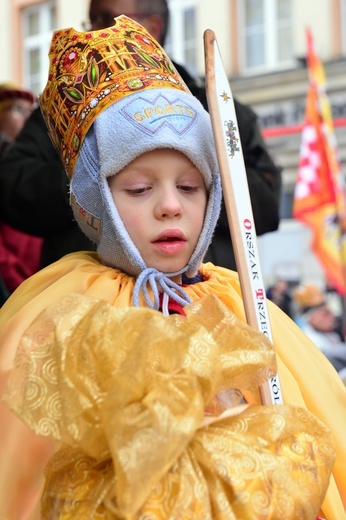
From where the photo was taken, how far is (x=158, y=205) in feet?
6.56

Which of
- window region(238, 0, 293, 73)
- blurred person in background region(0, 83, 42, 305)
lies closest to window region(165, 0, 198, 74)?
window region(238, 0, 293, 73)

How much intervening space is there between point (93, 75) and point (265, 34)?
504 inches

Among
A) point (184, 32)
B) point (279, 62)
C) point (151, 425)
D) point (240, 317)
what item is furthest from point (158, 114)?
point (184, 32)

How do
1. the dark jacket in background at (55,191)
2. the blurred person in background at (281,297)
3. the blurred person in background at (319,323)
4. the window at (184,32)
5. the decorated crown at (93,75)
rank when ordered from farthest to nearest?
the window at (184,32) → the blurred person in background at (281,297) → the blurred person in background at (319,323) → the dark jacket in background at (55,191) → the decorated crown at (93,75)

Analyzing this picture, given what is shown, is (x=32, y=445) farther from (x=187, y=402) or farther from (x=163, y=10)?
(x=163, y=10)

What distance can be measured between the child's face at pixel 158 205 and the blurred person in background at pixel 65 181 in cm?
68

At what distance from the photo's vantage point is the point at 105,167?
80.0 inches

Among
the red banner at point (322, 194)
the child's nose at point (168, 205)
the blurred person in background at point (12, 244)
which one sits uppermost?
the child's nose at point (168, 205)

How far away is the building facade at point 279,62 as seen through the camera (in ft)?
44.4

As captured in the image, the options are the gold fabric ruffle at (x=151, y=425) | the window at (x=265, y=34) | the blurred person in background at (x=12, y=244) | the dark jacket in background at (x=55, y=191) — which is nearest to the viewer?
the gold fabric ruffle at (x=151, y=425)

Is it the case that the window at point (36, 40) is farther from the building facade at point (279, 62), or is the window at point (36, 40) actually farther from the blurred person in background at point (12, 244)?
the blurred person in background at point (12, 244)

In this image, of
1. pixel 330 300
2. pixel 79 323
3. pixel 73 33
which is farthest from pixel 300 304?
pixel 79 323

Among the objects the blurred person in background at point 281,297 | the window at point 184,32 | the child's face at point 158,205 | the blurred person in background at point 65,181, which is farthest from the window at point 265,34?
the child's face at point 158,205

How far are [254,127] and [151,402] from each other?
1.72 m
